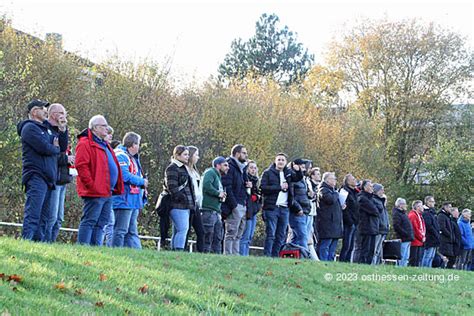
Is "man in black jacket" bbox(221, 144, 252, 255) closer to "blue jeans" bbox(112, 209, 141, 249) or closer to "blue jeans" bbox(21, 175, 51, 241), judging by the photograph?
"blue jeans" bbox(112, 209, 141, 249)

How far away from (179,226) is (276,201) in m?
2.98

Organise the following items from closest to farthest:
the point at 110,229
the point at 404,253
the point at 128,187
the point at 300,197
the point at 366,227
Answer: the point at 128,187 < the point at 110,229 < the point at 300,197 < the point at 366,227 < the point at 404,253

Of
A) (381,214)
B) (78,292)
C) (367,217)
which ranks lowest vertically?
(78,292)

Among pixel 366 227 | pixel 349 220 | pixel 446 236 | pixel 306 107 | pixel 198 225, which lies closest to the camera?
pixel 198 225

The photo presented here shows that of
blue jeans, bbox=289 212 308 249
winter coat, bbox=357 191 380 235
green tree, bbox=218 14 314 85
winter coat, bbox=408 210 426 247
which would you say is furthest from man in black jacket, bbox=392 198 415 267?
green tree, bbox=218 14 314 85

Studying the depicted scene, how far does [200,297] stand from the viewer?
807cm

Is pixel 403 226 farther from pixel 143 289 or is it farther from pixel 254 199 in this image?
pixel 143 289

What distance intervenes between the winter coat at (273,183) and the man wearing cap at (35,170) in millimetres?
5887

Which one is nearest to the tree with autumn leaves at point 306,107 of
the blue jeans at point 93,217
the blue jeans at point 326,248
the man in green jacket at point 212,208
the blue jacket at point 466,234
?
the man in green jacket at point 212,208

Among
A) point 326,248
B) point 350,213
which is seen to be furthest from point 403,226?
point 326,248

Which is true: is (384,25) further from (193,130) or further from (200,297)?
(200,297)

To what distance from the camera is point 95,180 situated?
35.9 feet

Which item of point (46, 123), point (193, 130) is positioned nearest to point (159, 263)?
point (46, 123)

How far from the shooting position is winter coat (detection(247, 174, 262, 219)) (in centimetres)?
1536
